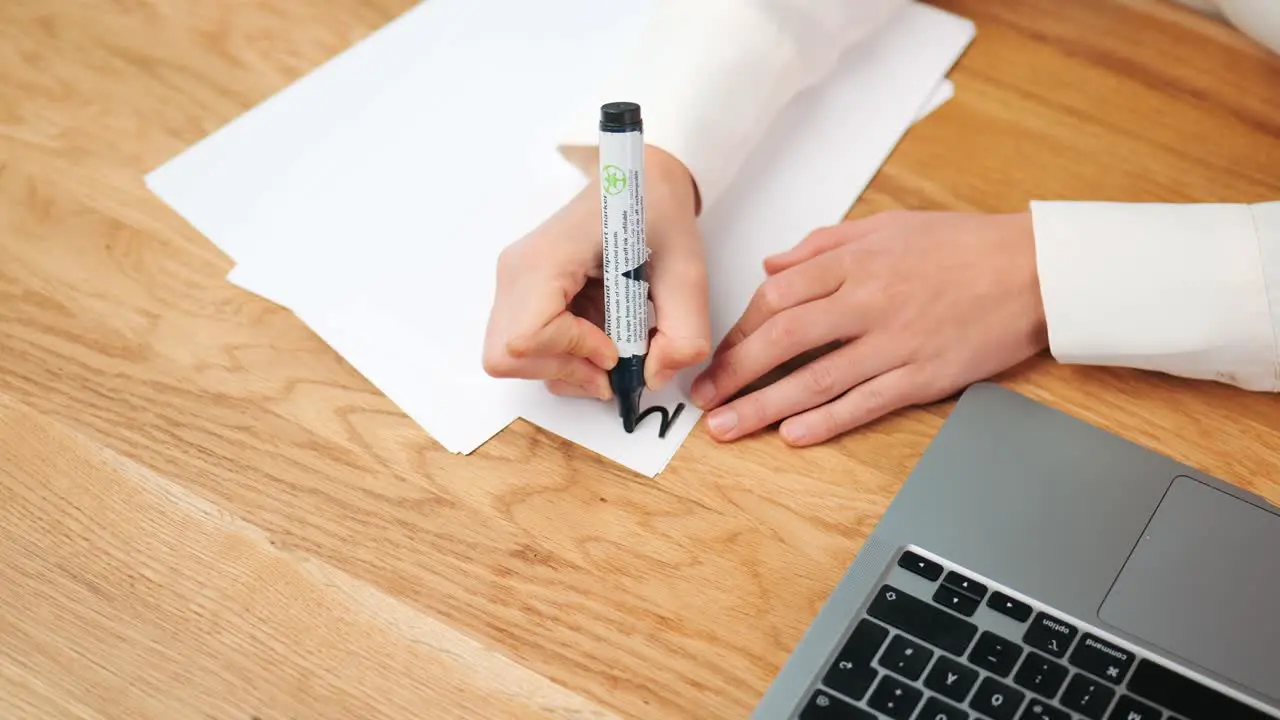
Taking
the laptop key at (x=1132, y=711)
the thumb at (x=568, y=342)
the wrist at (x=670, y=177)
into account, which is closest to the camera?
the laptop key at (x=1132, y=711)

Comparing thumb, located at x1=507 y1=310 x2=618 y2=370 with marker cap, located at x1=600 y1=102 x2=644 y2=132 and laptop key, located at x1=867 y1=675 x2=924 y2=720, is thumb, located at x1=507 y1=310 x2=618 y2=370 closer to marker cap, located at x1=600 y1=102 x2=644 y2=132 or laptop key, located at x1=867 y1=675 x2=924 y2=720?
marker cap, located at x1=600 y1=102 x2=644 y2=132

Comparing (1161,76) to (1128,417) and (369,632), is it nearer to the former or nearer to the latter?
(1128,417)

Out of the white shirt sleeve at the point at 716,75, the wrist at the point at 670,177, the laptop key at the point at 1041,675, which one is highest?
the white shirt sleeve at the point at 716,75

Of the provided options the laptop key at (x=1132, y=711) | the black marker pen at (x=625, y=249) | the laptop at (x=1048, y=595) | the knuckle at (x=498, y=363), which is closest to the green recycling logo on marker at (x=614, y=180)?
the black marker pen at (x=625, y=249)

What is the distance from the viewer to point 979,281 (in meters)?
0.68

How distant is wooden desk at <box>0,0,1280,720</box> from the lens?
555mm

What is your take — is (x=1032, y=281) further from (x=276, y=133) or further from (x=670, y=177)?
(x=276, y=133)

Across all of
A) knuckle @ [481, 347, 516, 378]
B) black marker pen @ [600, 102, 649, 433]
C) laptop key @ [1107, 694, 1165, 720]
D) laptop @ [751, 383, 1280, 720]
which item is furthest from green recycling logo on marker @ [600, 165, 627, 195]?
laptop key @ [1107, 694, 1165, 720]

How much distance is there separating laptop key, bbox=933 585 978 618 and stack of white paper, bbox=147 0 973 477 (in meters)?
0.16

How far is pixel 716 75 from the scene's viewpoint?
77 cm

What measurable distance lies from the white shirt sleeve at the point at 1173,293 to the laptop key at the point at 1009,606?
0.17 m

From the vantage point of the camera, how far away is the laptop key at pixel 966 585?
56 centimetres

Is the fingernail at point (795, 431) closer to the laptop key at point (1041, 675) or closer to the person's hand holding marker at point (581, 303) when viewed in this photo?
the person's hand holding marker at point (581, 303)

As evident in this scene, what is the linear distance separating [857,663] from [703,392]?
0.61 feet
